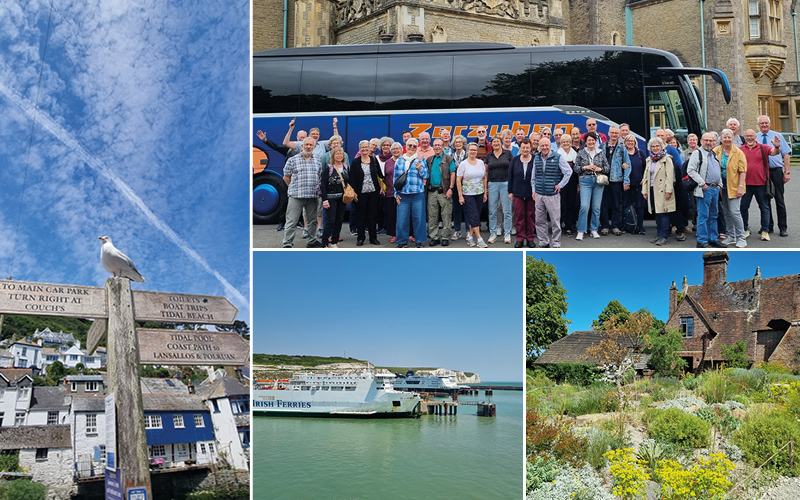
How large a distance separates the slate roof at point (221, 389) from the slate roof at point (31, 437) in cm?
387

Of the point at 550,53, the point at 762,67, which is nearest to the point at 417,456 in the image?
the point at 550,53

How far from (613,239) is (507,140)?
7.24ft

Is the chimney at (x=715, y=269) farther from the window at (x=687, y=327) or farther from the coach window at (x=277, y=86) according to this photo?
the coach window at (x=277, y=86)

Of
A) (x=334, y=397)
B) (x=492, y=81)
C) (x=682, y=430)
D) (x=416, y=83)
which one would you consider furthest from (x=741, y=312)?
(x=334, y=397)

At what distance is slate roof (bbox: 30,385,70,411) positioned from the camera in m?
19.3

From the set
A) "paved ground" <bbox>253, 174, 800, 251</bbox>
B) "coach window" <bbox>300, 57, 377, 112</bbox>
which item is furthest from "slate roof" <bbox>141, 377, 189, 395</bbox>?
"coach window" <bbox>300, 57, 377, 112</bbox>

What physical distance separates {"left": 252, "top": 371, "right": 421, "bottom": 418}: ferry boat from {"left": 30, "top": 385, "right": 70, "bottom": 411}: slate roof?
8.74 meters

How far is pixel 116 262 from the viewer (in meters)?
6.40

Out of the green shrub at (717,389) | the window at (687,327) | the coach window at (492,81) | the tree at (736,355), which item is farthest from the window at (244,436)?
the tree at (736,355)

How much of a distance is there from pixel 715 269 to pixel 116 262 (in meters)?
7.06

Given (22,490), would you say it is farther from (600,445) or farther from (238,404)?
(600,445)

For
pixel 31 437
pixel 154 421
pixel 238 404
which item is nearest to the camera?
pixel 31 437

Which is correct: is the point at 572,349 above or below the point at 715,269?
below

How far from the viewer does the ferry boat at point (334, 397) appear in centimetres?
1212
